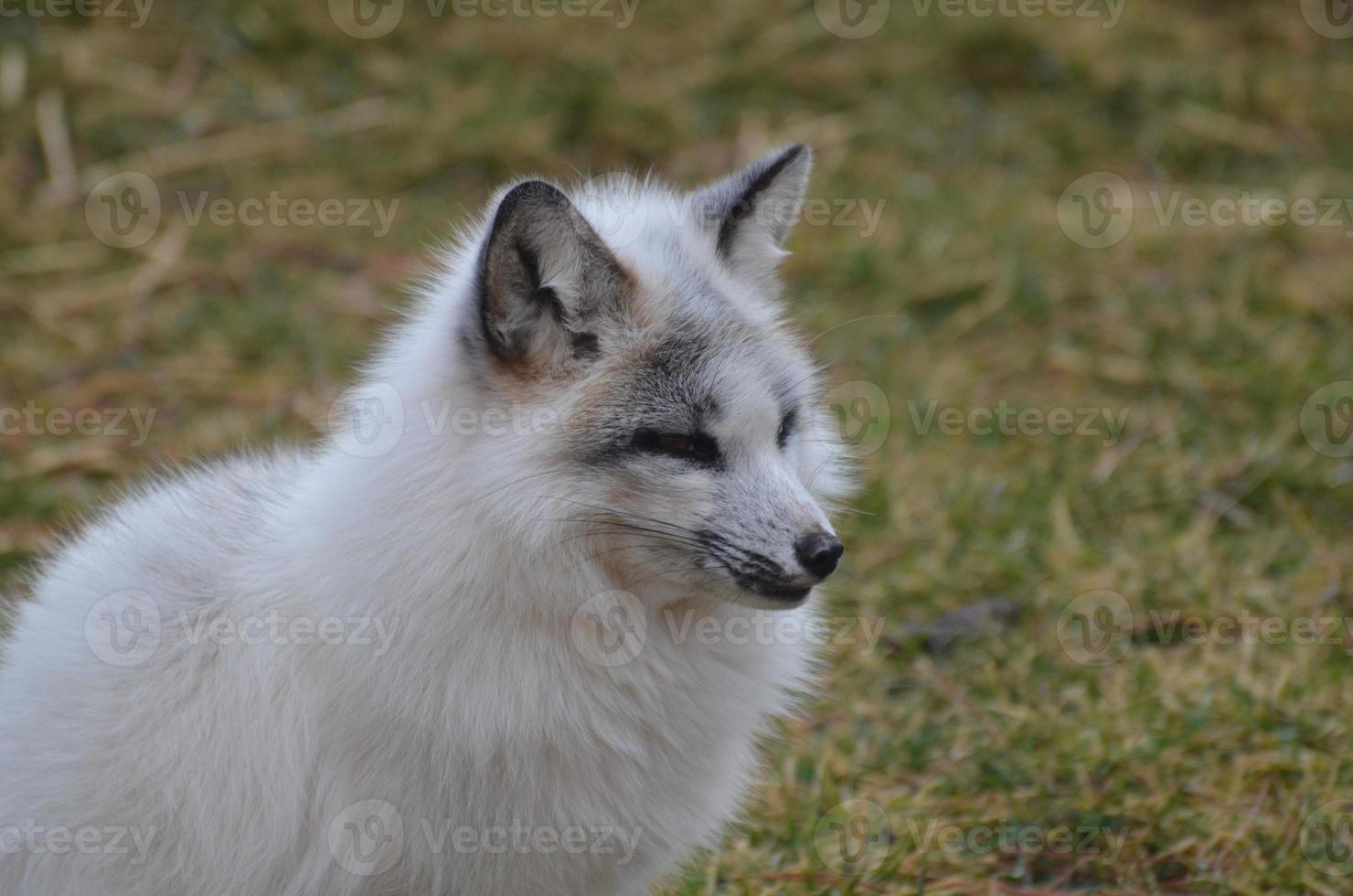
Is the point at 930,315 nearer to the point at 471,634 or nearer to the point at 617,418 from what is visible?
the point at 617,418

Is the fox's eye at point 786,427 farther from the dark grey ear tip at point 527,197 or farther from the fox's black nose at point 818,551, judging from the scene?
the dark grey ear tip at point 527,197

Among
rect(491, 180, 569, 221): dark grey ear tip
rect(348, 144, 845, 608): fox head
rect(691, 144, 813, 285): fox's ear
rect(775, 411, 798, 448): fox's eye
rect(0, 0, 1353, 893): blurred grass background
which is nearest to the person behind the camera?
rect(491, 180, 569, 221): dark grey ear tip

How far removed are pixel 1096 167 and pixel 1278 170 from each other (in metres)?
1.14

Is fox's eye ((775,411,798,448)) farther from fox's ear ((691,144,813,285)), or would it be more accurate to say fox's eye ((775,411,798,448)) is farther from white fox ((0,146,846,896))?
fox's ear ((691,144,813,285))

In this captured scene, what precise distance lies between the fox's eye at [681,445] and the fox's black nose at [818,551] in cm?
30

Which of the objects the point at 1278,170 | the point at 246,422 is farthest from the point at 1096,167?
the point at 246,422

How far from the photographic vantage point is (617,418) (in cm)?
336

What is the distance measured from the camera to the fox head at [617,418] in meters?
3.30

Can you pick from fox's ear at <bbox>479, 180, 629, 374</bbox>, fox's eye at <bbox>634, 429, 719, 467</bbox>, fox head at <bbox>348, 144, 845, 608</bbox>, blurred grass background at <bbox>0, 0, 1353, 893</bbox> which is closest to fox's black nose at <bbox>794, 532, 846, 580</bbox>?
fox head at <bbox>348, 144, 845, 608</bbox>

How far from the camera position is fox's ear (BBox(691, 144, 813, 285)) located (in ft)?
12.8

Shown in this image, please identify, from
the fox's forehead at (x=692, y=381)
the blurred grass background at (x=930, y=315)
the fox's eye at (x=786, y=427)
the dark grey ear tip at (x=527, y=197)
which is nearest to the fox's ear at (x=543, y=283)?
the dark grey ear tip at (x=527, y=197)

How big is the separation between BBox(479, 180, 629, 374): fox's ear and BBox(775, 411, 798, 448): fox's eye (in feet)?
1.72

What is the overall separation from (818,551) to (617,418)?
56 cm

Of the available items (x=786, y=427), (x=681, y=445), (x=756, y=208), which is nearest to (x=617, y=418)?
(x=681, y=445)
